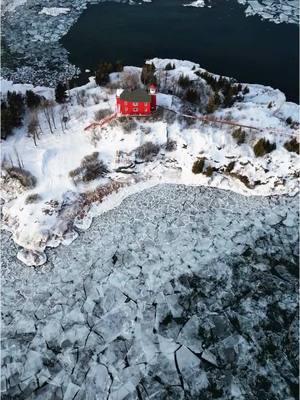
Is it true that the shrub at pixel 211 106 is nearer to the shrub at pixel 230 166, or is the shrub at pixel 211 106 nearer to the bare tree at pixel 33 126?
the shrub at pixel 230 166

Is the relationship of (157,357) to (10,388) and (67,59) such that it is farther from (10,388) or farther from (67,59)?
(67,59)

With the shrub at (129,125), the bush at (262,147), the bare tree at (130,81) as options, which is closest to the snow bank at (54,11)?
the bare tree at (130,81)

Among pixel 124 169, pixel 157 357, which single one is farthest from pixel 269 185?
pixel 157 357

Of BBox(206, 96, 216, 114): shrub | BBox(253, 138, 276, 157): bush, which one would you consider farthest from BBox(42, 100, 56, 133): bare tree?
BBox(253, 138, 276, 157): bush

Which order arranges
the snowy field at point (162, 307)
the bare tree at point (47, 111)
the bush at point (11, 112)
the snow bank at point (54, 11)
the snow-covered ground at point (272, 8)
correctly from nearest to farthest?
the snowy field at point (162, 307) → the bush at point (11, 112) → the bare tree at point (47, 111) → the snow-covered ground at point (272, 8) → the snow bank at point (54, 11)

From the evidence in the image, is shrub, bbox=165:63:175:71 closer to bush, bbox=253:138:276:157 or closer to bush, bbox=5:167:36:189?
bush, bbox=253:138:276:157

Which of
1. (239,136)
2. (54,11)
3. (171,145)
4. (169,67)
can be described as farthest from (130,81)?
(54,11)
